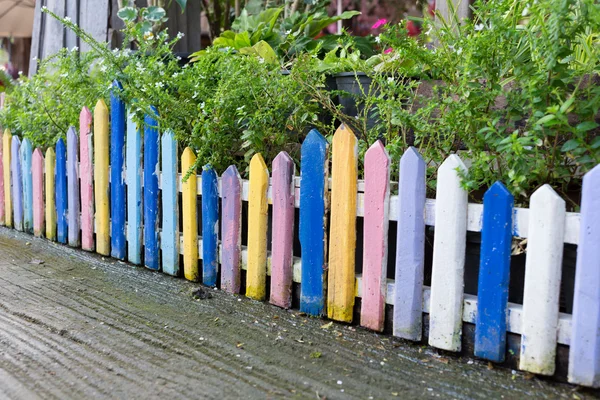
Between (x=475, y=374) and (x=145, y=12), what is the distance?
3.33m

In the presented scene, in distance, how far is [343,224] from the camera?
94.7 inches

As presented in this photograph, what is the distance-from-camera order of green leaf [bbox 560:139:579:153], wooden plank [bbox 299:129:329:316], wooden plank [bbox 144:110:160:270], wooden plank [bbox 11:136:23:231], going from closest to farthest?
1. green leaf [bbox 560:139:579:153]
2. wooden plank [bbox 299:129:329:316]
3. wooden plank [bbox 144:110:160:270]
4. wooden plank [bbox 11:136:23:231]

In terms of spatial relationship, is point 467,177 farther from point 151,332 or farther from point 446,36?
point 151,332

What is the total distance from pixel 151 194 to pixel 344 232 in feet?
4.10

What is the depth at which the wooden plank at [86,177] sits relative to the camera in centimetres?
353

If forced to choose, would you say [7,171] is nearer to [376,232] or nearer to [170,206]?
[170,206]

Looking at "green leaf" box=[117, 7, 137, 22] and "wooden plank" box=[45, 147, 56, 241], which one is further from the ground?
"green leaf" box=[117, 7, 137, 22]

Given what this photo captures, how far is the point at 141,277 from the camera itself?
3.12 meters

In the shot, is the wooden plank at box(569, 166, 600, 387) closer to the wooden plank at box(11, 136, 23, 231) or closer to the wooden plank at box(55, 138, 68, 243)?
the wooden plank at box(55, 138, 68, 243)

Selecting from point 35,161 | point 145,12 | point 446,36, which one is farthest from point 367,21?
point 446,36

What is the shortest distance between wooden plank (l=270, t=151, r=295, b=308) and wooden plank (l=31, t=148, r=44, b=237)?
206 centimetres

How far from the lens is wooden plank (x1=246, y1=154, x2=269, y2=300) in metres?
2.64

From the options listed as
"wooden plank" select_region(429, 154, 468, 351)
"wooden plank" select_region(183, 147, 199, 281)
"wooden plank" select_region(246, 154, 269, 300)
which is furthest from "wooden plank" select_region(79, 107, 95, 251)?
"wooden plank" select_region(429, 154, 468, 351)

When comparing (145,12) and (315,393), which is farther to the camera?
(145,12)
